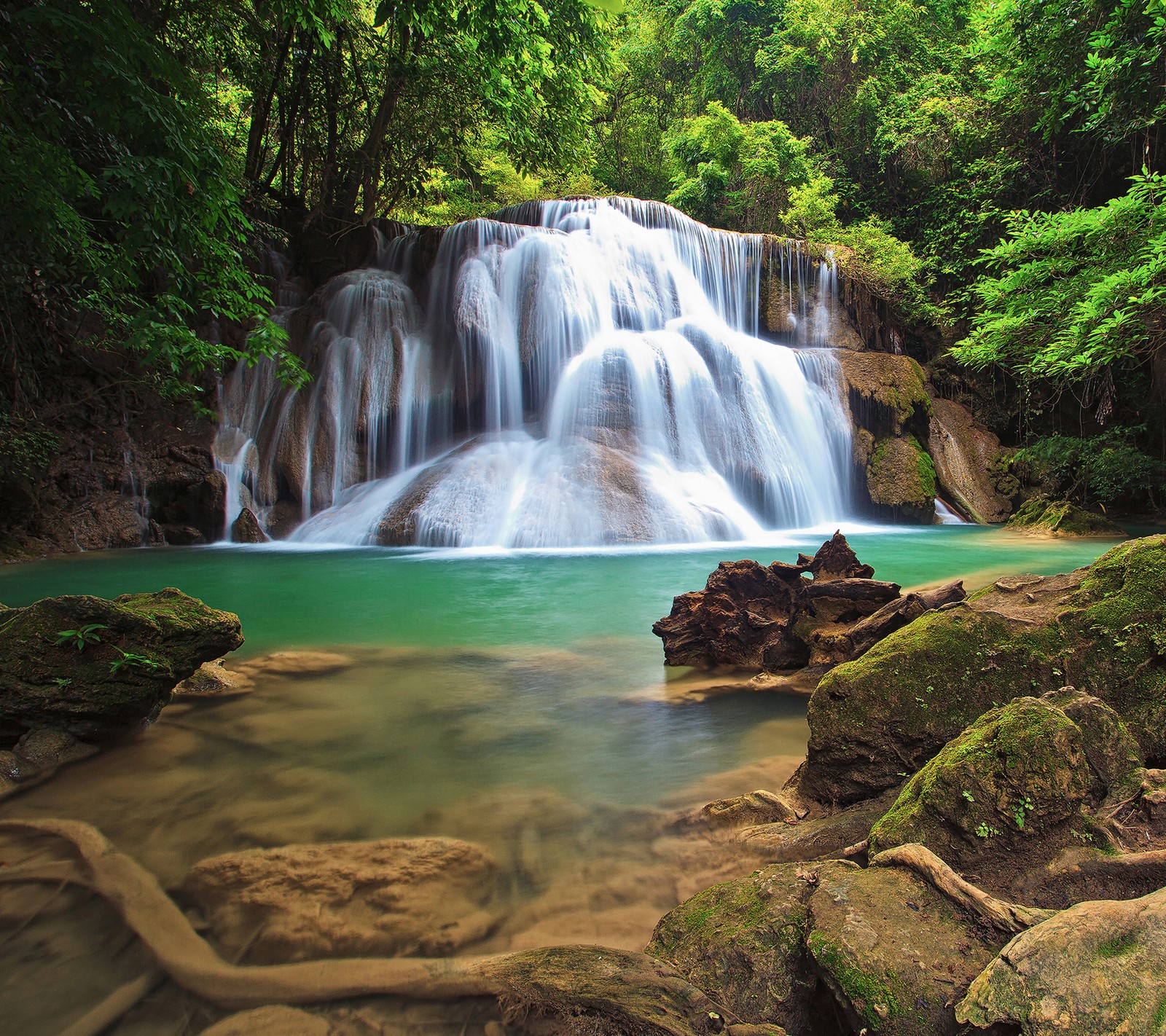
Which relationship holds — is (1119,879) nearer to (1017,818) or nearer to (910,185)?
(1017,818)

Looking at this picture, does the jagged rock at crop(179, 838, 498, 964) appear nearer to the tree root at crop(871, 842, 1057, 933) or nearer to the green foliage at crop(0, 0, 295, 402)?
the tree root at crop(871, 842, 1057, 933)

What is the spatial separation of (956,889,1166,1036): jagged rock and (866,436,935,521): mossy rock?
15.1 meters

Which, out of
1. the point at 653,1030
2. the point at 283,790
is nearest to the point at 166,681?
the point at 283,790

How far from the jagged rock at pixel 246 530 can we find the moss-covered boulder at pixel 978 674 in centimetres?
1235

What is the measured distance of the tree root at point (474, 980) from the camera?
1.53 metres

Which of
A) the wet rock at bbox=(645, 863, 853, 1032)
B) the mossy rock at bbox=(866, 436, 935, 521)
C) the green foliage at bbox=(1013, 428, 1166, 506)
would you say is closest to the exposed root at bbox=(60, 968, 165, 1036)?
the wet rock at bbox=(645, 863, 853, 1032)

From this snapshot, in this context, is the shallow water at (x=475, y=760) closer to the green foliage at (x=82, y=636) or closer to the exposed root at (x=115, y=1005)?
the exposed root at (x=115, y=1005)

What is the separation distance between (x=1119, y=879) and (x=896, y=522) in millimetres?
14744

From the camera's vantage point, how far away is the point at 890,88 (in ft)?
75.4

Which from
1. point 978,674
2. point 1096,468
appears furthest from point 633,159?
point 978,674

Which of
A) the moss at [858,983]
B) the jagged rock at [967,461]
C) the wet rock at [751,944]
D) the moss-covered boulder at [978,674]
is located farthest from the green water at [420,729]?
the jagged rock at [967,461]

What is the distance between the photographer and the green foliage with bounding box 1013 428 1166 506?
13352 millimetres

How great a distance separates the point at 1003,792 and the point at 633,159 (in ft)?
105

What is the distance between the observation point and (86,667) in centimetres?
326
